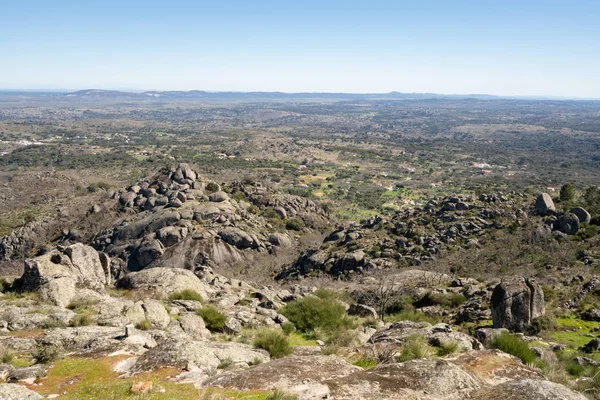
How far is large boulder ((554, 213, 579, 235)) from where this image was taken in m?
53.1

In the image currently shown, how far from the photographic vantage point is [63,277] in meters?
23.3

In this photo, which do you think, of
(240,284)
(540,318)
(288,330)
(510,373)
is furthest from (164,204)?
(510,373)

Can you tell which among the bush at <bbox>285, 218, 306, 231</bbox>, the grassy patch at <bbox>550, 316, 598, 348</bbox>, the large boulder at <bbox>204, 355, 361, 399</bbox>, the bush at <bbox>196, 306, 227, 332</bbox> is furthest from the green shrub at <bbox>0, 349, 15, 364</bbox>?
the bush at <bbox>285, 218, 306, 231</bbox>

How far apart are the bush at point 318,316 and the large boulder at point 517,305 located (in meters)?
10.5

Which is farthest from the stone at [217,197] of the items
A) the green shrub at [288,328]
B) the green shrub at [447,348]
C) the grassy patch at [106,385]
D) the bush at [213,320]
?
the green shrub at [447,348]

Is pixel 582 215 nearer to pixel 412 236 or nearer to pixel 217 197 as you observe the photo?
pixel 412 236

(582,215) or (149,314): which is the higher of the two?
(149,314)

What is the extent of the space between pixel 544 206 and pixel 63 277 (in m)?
65.1

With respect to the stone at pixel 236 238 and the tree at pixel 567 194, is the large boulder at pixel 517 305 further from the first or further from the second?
the tree at pixel 567 194

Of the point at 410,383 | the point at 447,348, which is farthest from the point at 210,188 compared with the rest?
the point at 410,383

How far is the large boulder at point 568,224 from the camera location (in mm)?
53125

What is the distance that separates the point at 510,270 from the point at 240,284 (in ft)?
104

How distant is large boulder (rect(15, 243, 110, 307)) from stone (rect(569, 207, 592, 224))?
61591 mm

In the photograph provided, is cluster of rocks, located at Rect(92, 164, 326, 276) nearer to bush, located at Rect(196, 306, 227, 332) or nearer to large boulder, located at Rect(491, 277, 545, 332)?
bush, located at Rect(196, 306, 227, 332)
